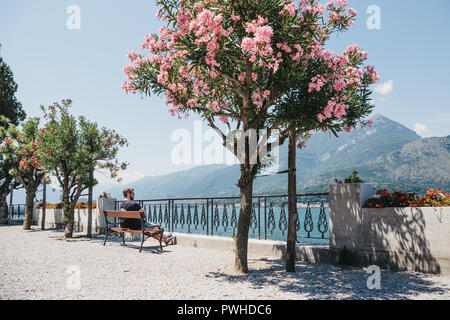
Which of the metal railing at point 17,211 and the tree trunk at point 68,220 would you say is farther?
the metal railing at point 17,211

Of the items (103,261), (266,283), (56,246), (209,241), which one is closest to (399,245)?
(266,283)

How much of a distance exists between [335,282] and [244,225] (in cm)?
187

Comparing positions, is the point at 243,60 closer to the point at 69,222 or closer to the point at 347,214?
the point at 347,214

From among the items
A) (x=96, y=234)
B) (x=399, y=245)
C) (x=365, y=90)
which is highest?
(x=365, y=90)

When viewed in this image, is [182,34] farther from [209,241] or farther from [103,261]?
[209,241]

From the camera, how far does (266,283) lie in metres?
5.26

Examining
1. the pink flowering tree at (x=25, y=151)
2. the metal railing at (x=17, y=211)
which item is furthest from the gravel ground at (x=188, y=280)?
the metal railing at (x=17, y=211)

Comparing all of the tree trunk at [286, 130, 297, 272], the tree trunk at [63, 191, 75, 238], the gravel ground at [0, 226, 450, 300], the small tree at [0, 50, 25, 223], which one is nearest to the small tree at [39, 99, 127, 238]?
the tree trunk at [63, 191, 75, 238]

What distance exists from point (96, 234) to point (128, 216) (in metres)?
5.84

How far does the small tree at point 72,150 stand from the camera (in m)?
12.1

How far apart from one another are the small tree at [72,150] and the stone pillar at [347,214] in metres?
9.28

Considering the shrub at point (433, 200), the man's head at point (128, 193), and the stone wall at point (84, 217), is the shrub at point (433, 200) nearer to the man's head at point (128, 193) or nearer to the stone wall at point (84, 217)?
the man's head at point (128, 193)

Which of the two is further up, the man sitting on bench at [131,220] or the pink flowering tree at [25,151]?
the pink flowering tree at [25,151]

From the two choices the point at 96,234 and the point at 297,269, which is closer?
the point at 297,269
